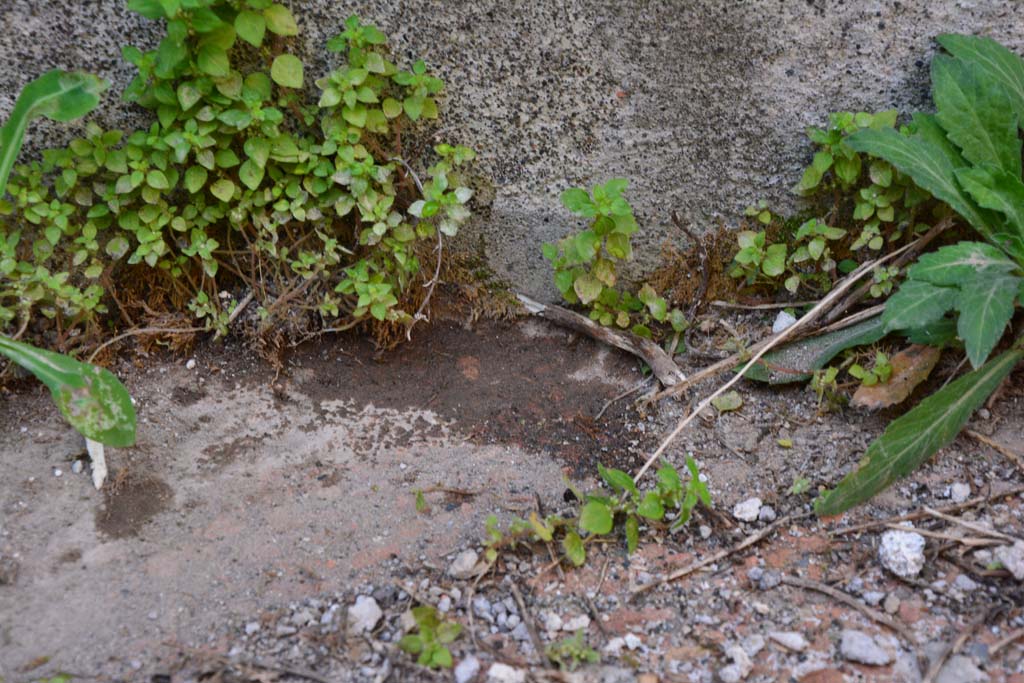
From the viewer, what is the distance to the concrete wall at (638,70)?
2555mm

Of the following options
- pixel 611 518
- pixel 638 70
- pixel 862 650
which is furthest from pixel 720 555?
pixel 638 70

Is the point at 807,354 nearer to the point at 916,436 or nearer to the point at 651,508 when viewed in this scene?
the point at 916,436

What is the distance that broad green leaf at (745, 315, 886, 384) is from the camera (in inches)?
102

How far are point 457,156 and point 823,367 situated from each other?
122 cm

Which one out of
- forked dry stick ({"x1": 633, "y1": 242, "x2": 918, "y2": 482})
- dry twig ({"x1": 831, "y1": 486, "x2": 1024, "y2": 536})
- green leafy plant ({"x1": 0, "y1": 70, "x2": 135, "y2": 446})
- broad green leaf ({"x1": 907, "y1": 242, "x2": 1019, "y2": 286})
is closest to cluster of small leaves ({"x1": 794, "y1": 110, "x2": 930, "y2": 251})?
Result: forked dry stick ({"x1": 633, "y1": 242, "x2": 918, "y2": 482})

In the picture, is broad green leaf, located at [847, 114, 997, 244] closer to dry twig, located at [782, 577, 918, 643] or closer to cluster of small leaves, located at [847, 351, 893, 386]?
cluster of small leaves, located at [847, 351, 893, 386]

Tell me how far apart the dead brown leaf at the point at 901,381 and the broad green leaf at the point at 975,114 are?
1.80 ft

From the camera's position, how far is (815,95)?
2654mm

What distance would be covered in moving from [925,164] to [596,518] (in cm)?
131

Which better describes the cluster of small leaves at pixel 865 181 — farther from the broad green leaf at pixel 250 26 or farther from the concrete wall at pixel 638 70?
the broad green leaf at pixel 250 26

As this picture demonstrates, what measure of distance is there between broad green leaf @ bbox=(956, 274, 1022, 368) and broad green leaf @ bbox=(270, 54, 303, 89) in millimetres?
1840

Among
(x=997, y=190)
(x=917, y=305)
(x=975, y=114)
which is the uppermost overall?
(x=975, y=114)

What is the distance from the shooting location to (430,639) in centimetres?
193

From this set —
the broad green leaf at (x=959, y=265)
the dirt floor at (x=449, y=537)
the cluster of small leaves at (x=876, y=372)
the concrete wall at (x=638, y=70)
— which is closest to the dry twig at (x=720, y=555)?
the dirt floor at (x=449, y=537)
